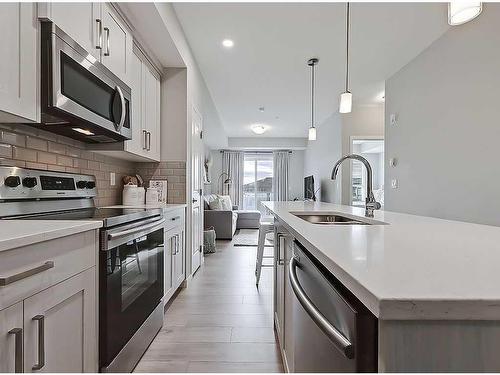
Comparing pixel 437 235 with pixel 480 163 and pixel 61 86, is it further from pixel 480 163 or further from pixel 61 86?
pixel 480 163

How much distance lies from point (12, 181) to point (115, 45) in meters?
1.11

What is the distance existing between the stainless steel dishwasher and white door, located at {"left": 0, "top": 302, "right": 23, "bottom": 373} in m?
0.81

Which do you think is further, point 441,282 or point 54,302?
point 54,302

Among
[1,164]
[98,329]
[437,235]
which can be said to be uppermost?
[1,164]

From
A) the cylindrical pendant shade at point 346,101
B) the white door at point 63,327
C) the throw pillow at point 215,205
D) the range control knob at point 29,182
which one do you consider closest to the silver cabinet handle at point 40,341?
the white door at point 63,327

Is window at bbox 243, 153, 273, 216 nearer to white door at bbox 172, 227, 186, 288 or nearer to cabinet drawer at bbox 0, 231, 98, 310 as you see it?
white door at bbox 172, 227, 186, 288

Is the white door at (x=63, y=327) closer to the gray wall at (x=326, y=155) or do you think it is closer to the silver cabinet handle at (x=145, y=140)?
the silver cabinet handle at (x=145, y=140)

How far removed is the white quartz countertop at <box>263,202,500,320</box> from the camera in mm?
410

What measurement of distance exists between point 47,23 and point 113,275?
1199mm

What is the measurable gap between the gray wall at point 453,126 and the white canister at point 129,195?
3.14 metres

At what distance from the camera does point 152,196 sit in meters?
3.00

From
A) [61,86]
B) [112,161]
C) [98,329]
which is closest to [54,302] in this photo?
[98,329]

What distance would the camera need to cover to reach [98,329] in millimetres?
1337

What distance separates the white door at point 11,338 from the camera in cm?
82
